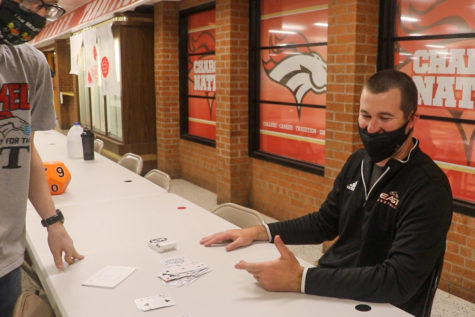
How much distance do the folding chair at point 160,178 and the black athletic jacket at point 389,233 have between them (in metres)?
1.42

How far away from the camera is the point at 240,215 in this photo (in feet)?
8.04

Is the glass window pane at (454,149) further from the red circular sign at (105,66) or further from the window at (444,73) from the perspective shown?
the red circular sign at (105,66)

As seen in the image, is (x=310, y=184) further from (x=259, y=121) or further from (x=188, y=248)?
(x=188, y=248)

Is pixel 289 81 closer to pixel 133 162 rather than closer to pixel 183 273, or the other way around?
pixel 133 162

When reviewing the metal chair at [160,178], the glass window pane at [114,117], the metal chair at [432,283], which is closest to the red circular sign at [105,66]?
the glass window pane at [114,117]

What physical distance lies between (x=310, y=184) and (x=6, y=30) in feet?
11.0

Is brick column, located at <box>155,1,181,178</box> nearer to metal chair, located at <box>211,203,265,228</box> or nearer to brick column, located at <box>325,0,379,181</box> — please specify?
brick column, located at <box>325,0,379,181</box>

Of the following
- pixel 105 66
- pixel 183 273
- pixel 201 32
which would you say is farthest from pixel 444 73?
pixel 105 66

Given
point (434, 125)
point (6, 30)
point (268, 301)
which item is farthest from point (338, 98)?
point (6, 30)

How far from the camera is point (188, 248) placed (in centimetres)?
198

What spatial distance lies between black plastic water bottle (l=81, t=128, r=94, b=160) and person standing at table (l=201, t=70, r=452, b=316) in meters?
2.54

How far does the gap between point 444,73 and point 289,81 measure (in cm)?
178

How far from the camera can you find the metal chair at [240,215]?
234cm

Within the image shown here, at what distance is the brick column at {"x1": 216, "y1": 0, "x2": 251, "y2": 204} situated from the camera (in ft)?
16.5
